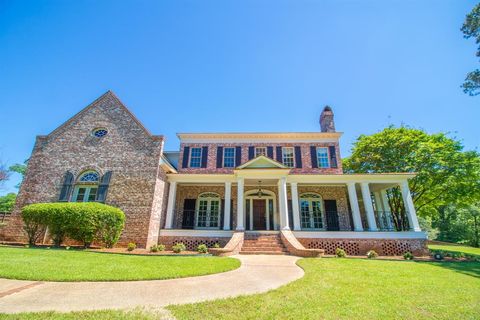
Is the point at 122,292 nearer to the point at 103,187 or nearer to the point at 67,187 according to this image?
the point at 103,187

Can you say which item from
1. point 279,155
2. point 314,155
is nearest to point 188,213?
point 279,155

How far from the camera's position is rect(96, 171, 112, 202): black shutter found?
11881 mm

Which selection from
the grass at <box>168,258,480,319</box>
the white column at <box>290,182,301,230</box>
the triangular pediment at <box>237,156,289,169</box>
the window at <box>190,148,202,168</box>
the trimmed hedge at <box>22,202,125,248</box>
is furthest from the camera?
the window at <box>190,148,202,168</box>

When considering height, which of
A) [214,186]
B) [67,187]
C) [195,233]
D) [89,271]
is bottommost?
[89,271]

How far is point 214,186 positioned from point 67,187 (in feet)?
28.1

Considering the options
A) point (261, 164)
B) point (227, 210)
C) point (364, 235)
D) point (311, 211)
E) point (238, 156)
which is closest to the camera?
point (364, 235)

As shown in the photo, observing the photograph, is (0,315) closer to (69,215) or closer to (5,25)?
(69,215)

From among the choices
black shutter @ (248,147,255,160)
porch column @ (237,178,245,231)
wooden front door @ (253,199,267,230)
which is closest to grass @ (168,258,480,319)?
→ porch column @ (237,178,245,231)

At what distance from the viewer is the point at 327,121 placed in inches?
667

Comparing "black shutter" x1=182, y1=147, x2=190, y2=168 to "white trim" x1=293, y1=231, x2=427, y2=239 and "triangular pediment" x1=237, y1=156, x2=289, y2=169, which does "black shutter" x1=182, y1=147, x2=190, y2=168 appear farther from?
"white trim" x1=293, y1=231, x2=427, y2=239

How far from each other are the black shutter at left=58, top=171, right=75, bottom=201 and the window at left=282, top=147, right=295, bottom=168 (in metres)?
13.7

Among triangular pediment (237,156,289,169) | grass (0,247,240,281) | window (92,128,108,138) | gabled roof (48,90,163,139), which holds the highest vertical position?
gabled roof (48,90,163,139)

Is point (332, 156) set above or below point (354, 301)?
above

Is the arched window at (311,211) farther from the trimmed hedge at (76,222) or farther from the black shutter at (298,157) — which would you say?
the trimmed hedge at (76,222)
